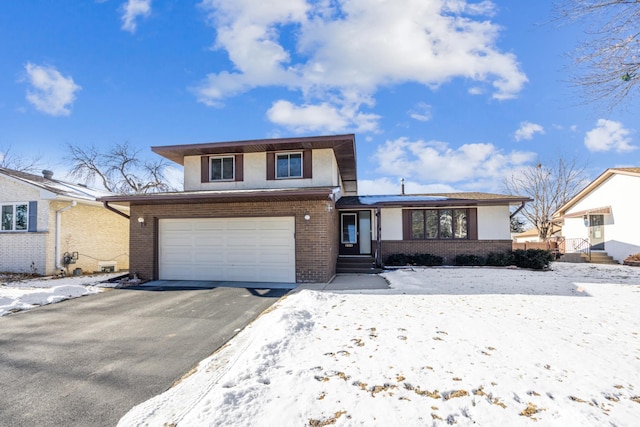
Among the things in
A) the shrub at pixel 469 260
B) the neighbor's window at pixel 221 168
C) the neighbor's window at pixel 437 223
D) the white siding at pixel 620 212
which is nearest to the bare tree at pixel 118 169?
the neighbor's window at pixel 221 168

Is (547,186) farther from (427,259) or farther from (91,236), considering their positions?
(91,236)

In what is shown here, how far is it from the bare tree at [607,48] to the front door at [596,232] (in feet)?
50.5

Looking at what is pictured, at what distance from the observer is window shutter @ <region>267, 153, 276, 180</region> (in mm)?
12656

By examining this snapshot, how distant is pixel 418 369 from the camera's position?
377cm

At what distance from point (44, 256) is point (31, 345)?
9535mm

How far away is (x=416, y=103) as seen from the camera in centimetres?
1418

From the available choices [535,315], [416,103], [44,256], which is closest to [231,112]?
[416,103]

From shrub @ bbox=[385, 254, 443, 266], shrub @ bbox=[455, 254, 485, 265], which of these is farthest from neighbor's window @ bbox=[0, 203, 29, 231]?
shrub @ bbox=[455, 254, 485, 265]

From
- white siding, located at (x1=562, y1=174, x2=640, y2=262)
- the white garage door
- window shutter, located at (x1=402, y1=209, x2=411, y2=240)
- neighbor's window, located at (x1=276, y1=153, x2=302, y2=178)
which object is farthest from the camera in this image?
white siding, located at (x1=562, y1=174, x2=640, y2=262)

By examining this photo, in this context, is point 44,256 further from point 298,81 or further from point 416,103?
point 416,103

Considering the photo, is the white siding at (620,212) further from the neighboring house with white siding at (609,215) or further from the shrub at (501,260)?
the shrub at (501,260)

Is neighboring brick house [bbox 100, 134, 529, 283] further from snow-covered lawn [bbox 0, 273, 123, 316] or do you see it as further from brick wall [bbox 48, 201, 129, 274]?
brick wall [bbox 48, 201, 129, 274]

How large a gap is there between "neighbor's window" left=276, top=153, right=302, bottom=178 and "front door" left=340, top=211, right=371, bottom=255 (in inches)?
139

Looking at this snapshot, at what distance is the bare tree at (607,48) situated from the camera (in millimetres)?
6281
